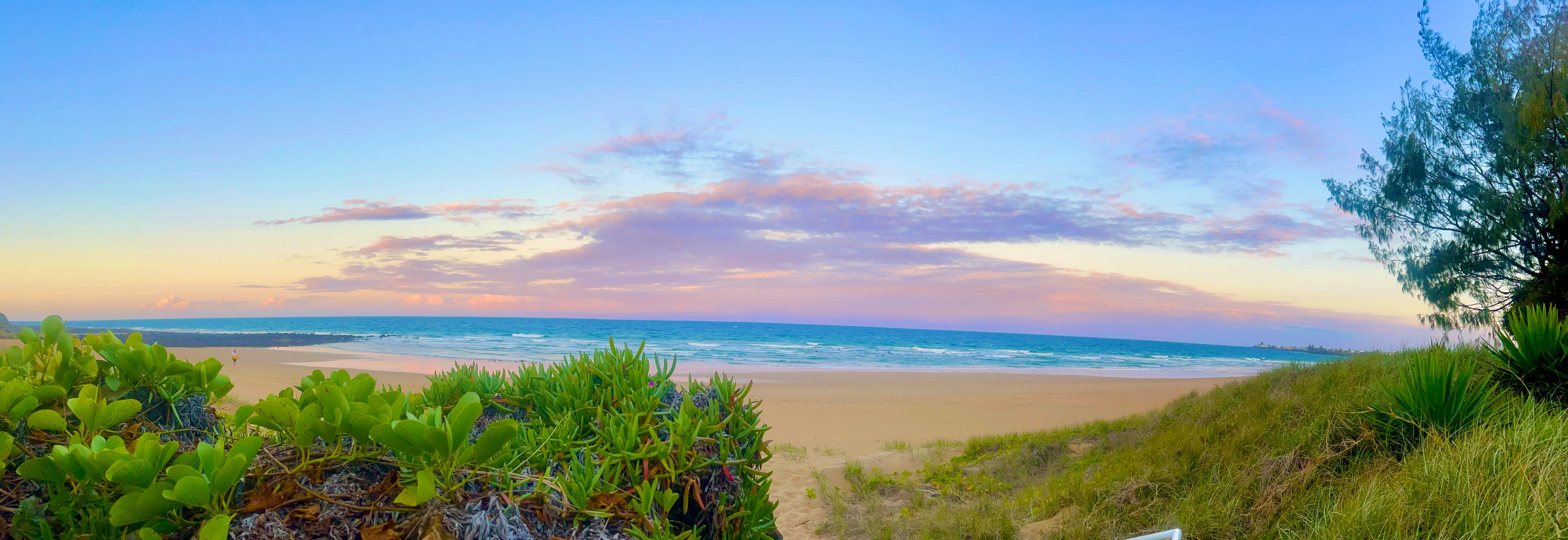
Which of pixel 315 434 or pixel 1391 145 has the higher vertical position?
pixel 1391 145

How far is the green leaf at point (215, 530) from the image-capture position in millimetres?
1077

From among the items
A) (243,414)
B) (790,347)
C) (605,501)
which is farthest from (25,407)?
(790,347)

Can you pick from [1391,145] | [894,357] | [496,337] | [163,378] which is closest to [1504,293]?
[1391,145]

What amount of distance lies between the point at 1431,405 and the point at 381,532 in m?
6.19

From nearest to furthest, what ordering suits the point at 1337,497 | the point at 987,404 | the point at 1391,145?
the point at 1337,497 < the point at 1391,145 < the point at 987,404

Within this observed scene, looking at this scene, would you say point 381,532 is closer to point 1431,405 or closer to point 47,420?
point 47,420

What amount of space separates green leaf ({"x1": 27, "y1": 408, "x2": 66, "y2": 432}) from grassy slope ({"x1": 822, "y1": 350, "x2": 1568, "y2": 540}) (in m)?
4.82

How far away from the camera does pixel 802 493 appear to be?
25.8ft

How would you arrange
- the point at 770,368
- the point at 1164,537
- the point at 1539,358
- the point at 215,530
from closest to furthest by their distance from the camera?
the point at 215,530
the point at 1164,537
the point at 1539,358
the point at 770,368

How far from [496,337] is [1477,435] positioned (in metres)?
59.6

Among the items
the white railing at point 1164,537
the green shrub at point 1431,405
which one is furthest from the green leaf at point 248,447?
the green shrub at point 1431,405

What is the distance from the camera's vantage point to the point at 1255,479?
5605 millimetres

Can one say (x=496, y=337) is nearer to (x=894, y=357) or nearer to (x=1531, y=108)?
(x=894, y=357)

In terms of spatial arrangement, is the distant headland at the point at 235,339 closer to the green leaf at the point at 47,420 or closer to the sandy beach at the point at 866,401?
the sandy beach at the point at 866,401
